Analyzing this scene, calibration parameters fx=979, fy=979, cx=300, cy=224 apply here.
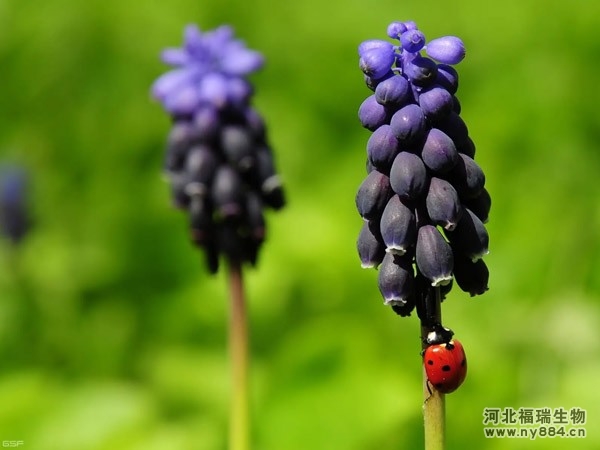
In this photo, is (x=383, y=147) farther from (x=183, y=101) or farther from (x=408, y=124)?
(x=183, y=101)

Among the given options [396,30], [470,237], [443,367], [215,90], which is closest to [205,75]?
[215,90]

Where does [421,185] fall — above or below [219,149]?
below

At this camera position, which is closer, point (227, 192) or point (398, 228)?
point (398, 228)

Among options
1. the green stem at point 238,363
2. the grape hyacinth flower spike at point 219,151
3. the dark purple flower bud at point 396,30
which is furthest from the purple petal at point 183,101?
the dark purple flower bud at point 396,30

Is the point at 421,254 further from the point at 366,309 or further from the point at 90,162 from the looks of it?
the point at 90,162

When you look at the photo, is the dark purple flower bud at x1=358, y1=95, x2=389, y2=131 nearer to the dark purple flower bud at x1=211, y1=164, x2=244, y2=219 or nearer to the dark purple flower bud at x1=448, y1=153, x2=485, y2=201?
the dark purple flower bud at x1=448, y1=153, x2=485, y2=201

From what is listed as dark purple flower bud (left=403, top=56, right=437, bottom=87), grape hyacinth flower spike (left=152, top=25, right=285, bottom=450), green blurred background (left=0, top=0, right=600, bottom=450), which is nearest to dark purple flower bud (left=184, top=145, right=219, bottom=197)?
grape hyacinth flower spike (left=152, top=25, right=285, bottom=450)
